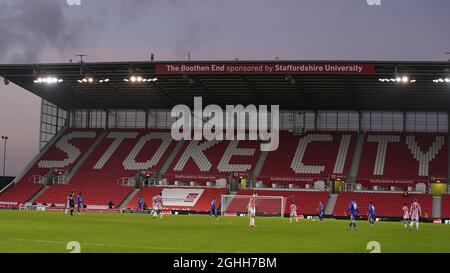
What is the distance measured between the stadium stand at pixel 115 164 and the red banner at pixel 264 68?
1771cm

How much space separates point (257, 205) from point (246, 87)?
12.8m

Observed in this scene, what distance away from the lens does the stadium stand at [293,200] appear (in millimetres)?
68438

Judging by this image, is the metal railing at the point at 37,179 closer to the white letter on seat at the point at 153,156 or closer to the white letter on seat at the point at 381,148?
the white letter on seat at the point at 153,156

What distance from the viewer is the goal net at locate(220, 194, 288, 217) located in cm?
6831

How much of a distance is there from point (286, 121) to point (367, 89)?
1522cm

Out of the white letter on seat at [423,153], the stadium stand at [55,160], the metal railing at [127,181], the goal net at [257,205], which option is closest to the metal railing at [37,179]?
the stadium stand at [55,160]

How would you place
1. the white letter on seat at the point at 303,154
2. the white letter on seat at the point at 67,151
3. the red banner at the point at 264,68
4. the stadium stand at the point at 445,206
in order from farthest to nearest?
1. the white letter on seat at the point at 67,151
2. the white letter on seat at the point at 303,154
3. the stadium stand at the point at 445,206
4. the red banner at the point at 264,68

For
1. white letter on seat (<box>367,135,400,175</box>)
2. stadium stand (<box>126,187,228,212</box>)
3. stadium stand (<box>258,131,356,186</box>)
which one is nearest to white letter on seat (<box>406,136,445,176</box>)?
white letter on seat (<box>367,135,400,175</box>)

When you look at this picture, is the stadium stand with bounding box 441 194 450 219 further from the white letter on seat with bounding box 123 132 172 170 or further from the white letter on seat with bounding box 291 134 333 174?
the white letter on seat with bounding box 123 132 172 170

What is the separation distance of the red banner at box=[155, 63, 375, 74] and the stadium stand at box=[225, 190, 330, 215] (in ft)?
47.9
